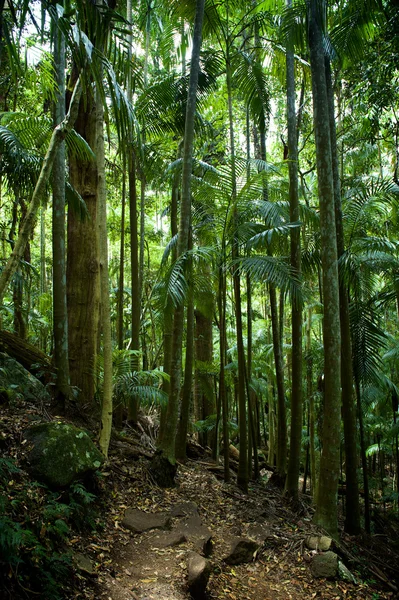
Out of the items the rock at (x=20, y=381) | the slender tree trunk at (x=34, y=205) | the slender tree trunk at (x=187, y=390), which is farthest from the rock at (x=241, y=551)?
the slender tree trunk at (x=34, y=205)

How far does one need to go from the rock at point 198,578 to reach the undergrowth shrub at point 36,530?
1008 mm

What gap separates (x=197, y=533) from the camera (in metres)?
4.91

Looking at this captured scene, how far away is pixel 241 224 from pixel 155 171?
3.13m

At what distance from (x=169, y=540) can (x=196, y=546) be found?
29 cm

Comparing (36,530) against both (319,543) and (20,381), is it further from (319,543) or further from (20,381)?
(319,543)

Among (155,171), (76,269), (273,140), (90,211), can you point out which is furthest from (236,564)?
(273,140)

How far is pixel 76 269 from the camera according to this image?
22.4 ft

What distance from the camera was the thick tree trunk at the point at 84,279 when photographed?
260 inches

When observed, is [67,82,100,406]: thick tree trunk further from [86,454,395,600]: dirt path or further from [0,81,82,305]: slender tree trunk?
[0,81,82,305]: slender tree trunk

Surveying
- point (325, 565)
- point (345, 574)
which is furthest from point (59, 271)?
point (345, 574)

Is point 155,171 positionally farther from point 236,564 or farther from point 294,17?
point 236,564

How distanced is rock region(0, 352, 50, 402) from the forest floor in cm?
49

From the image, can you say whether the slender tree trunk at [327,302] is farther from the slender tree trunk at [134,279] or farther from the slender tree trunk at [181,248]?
the slender tree trunk at [134,279]

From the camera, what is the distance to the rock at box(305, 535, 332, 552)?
204 inches
